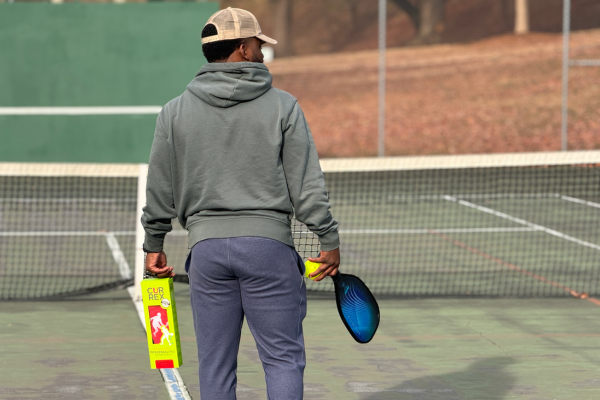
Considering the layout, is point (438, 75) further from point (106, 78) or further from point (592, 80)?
point (106, 78)

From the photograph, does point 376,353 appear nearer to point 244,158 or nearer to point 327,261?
point 327,261

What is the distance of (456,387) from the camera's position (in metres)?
5.60

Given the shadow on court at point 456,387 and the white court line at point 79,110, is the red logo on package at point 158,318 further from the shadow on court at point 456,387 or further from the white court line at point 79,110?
the white court line at point 79,110

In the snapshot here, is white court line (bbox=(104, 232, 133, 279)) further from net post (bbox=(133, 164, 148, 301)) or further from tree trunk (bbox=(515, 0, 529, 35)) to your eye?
tree trunk (bbox=(515, 0, 529, 35))

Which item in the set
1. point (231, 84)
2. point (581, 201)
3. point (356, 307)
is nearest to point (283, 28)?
point (581, 201)

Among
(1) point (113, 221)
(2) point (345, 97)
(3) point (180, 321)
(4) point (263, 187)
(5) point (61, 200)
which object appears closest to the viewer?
(4) point (263, 187)

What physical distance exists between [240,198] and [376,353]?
2850mm

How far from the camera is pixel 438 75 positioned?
77.9ft

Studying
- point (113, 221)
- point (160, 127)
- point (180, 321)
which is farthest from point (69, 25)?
point (160, 127)

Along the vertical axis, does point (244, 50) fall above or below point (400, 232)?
above

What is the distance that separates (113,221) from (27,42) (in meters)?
6.66

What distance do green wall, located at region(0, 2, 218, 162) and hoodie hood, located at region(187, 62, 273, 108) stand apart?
48.3ft

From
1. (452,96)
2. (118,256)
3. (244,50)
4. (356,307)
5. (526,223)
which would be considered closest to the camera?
(244,50)

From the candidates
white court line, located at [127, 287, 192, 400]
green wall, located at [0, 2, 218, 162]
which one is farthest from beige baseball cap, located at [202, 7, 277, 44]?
green wall, located at [0, 2, 218, 162]
